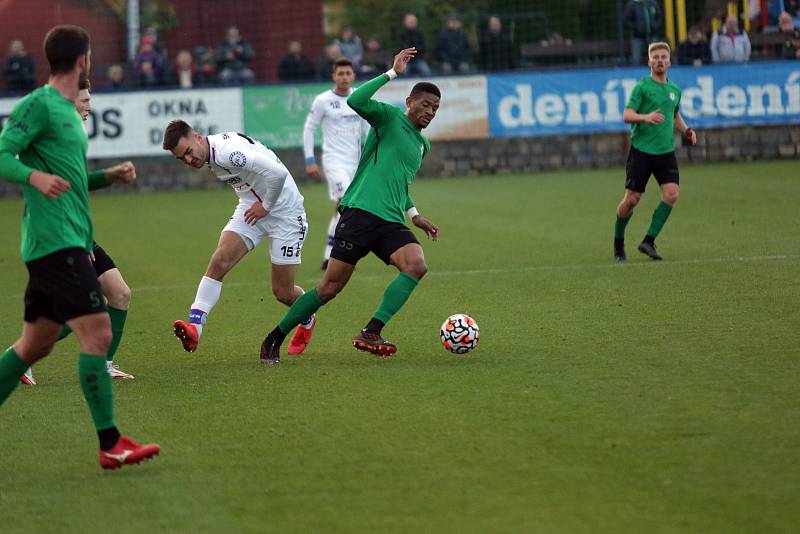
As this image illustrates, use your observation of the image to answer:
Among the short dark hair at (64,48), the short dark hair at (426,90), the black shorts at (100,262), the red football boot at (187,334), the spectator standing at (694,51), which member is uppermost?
the spectator standing at (694,51)

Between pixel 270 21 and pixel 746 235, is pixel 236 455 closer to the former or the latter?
pixel 746 235

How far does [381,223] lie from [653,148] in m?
5.78

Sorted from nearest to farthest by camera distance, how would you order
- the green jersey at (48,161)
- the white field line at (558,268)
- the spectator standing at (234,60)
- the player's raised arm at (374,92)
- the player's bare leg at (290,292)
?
the green jersey at (48,161) → the player's raised arm at (374,92) → the player's bare leg at (290,292) → the white field line at (558,268) → the spectator standing at (234,60)

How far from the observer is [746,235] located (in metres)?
14.4

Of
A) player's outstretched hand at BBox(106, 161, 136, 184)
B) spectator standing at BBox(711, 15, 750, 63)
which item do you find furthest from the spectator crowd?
player's outstretched hand at BBox(106, 161, 136, 184)

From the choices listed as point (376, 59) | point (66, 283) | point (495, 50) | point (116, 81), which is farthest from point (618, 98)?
point (66, 283)

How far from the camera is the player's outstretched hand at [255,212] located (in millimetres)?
8250

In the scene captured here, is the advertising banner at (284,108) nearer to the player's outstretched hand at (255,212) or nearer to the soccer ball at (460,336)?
the player's outstretched hand at (255,212)

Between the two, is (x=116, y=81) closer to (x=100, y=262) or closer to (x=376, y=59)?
(x=376, y=59)

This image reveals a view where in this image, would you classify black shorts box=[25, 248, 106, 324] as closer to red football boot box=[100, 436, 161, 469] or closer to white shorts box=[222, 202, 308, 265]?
red football boot box=[100, 436, 161, 469]

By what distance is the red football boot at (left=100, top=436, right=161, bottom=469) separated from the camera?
565cm

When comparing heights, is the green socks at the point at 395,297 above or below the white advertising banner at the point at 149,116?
below

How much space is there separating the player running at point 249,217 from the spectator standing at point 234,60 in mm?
17558

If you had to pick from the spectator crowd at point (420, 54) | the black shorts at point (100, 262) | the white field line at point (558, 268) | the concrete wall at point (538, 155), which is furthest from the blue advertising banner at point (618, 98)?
the black shorts at point (100, 262)
